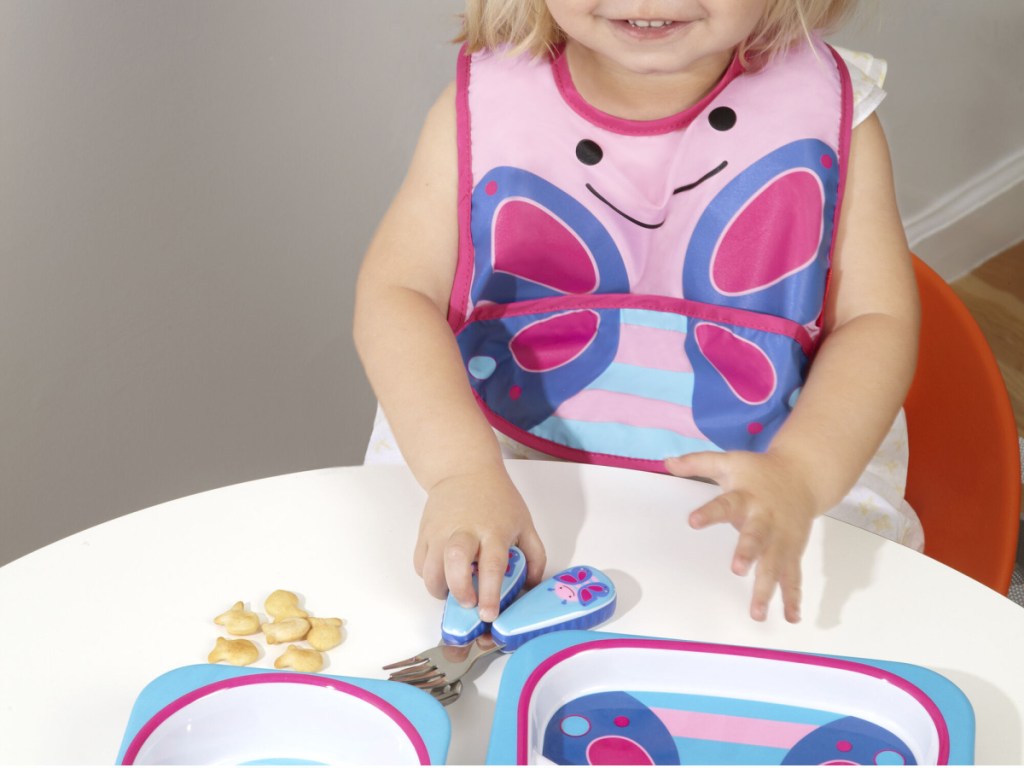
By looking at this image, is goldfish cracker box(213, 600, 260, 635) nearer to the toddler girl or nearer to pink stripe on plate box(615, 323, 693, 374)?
the toddler girl

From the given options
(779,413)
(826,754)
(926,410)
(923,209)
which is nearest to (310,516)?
(826,754)

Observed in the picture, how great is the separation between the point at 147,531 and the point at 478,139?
17.1 inches

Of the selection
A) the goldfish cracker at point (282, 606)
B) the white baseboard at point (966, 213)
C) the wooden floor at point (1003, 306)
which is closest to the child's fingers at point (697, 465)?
the goldfish cracker at point (282, 606)

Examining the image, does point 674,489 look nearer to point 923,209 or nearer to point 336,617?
point 336,617

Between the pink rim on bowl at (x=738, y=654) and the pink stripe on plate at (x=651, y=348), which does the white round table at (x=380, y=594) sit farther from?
the pink stripe on plate at (x=651, y=348)

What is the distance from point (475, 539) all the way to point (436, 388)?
192 millimetres

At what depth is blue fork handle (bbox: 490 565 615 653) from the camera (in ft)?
1.87

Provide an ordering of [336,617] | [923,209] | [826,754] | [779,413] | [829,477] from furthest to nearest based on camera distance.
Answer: [923,209] < [779,413] < [829,477] < [336,617] < [826,754]

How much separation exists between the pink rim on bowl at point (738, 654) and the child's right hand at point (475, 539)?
2.4 inches

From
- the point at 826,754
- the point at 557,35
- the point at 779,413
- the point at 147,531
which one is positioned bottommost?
the point at 826,754

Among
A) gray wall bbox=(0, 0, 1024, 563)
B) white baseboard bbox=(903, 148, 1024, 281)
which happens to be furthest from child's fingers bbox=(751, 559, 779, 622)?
Answer: white baseboard bbox=(903, 148, 1024, 281)

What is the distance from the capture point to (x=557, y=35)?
0.95m

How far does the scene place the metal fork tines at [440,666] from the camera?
0.55m

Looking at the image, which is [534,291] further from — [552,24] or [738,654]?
[738,654]
